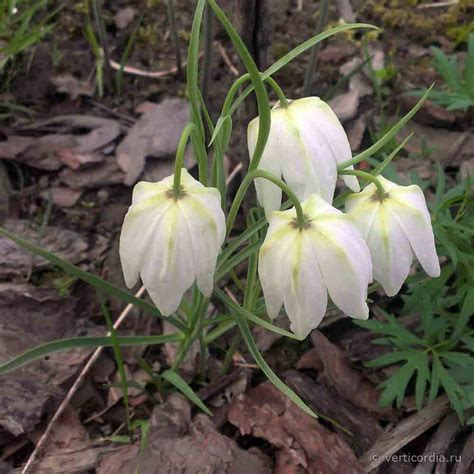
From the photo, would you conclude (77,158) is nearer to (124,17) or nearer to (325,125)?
(124,17)

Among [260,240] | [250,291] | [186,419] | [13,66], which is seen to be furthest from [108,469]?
[13,66]

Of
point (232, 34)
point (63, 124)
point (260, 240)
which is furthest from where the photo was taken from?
point (63, 124)

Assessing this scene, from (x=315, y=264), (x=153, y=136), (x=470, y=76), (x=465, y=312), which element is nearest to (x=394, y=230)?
(x=315, y=264)

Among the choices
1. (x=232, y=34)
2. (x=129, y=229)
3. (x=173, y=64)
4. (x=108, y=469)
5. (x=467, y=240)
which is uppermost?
(x=232, y=34)

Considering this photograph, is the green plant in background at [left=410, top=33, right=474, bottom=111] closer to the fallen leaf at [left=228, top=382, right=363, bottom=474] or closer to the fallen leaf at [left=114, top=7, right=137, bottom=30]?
the fallen leaf at [left=228, top=382, right=363, bottom=474]

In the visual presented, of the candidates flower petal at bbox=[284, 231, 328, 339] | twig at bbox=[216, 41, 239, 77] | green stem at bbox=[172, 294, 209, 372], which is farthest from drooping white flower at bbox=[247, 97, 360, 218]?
twig at bbox=[216, 41, 239, 77]

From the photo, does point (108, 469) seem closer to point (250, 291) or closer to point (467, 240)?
point (250, 291)

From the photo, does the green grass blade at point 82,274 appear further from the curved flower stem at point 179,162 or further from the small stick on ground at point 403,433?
the small stick on ground at point 403,433

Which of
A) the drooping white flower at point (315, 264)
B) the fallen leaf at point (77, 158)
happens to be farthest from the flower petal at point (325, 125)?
the fallen leaf at point (77, 158)
